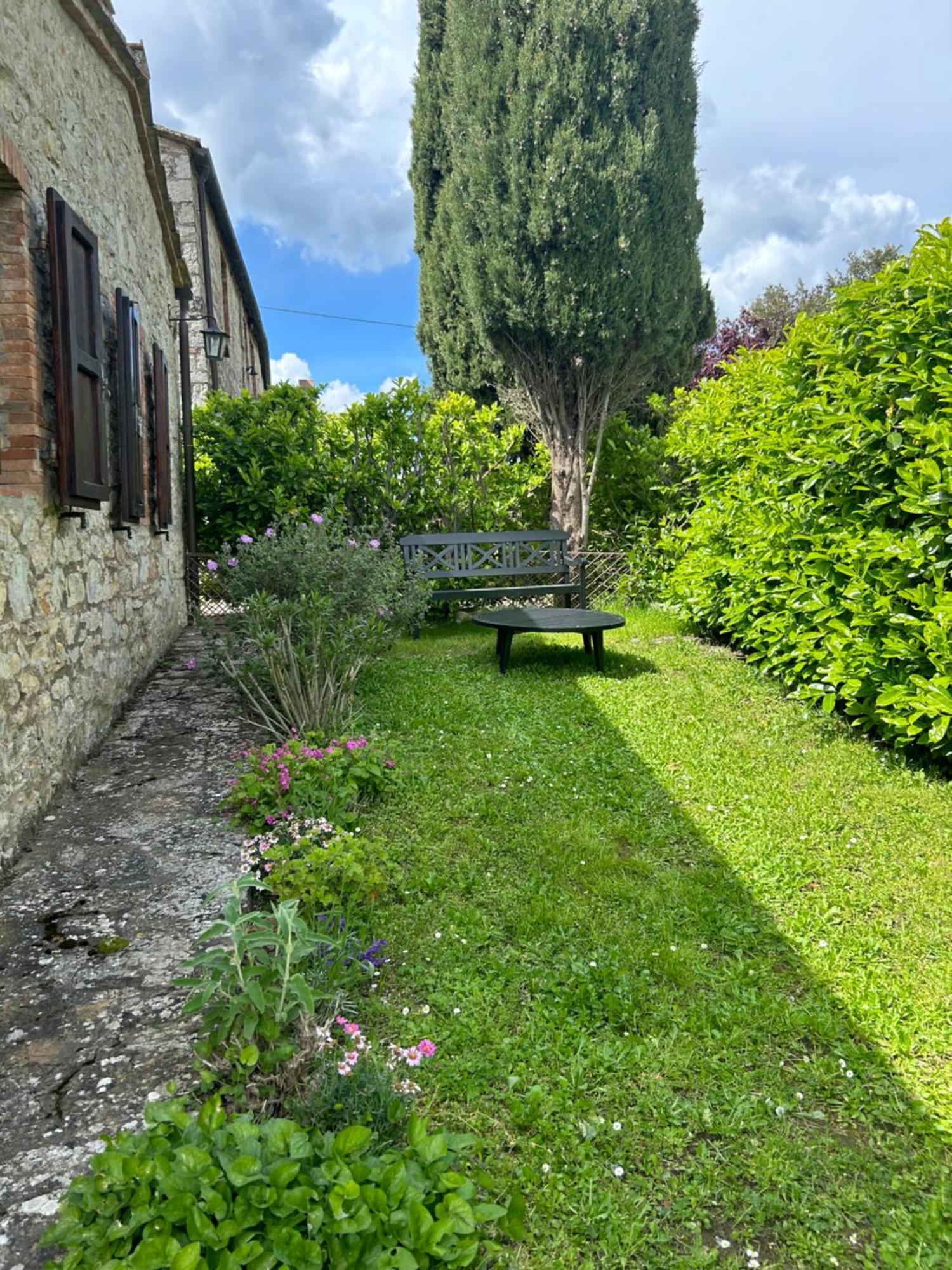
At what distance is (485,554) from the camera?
26.8 feet

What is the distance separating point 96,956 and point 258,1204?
1.18 m

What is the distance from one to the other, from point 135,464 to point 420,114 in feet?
30.8

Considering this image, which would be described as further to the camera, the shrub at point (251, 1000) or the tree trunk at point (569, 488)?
the tree trunk at point (569, 488)

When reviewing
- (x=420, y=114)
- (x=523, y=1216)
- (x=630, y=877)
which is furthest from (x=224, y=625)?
(x=420, y=114)

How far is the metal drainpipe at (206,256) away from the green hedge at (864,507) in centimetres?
826

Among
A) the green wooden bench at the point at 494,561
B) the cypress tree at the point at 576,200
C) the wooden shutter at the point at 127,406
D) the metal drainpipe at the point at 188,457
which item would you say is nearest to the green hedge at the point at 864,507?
the green wooden bench at the point at 494,561

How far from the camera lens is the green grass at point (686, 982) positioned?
5.11 ft

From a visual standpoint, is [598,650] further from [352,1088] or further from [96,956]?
[352,1088]

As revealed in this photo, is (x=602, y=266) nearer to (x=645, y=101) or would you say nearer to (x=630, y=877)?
Result: (x=645, y=101)

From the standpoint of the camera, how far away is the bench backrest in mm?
7867

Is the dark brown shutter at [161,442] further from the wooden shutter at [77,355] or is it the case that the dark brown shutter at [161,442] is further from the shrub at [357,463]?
the wooden shutter at [77,355]

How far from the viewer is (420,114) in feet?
36.3

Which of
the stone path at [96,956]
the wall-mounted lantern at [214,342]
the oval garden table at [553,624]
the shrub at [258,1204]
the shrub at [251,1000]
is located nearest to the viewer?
the shrub at [258,1204]

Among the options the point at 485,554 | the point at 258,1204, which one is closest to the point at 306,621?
the point at 258,1204
